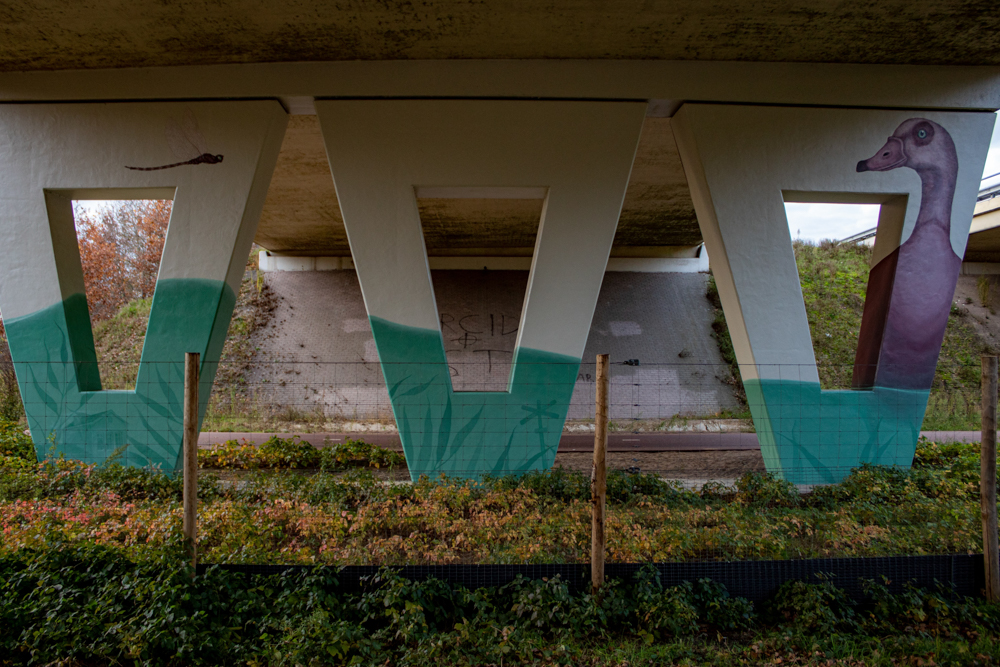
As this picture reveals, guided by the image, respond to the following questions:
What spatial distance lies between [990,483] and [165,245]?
9806 mm

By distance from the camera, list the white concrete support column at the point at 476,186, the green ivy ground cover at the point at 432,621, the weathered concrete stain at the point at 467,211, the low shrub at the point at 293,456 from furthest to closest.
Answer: the weathered concrete stain at the point at 467,211
the low shrub at the point at 293,456
the white concrete support column at the point at 476,186
the green ivy ground cover at the point at 432,621

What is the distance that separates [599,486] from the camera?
4422mm

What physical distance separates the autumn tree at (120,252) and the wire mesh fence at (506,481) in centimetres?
1494

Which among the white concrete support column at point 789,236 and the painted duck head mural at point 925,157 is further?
the painted duck head mural at point 925,157

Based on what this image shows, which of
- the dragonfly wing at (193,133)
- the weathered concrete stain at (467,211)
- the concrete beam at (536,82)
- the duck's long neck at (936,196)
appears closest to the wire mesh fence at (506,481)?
the duck's long neck at (936,196)

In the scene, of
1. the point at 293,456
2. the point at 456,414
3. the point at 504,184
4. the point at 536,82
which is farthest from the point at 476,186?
the point at 293,456

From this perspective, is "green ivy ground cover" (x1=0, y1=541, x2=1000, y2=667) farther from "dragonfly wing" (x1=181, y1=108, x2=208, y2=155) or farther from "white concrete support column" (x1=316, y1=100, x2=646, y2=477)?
"dragonfly wing" (x1=181, y1=108, x2=208, y2=155)

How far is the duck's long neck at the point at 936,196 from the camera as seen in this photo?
8180mm

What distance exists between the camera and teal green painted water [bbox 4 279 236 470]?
7984mm

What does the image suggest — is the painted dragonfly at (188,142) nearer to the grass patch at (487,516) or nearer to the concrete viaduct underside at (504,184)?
the concrete viaduct underside at (504,184)

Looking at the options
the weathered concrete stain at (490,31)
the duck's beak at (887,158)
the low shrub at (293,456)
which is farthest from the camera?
the low shrub at (293,456)

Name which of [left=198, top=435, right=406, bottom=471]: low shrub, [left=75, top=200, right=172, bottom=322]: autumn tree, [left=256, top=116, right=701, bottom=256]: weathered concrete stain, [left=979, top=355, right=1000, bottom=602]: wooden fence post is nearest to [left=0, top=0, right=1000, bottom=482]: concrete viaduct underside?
[left=198, top=435, right=406, bottom=471]: low shrub

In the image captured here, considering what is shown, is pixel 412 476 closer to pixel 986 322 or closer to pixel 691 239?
pixel 691 239

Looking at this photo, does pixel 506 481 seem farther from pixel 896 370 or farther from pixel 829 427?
pixel 896 370
